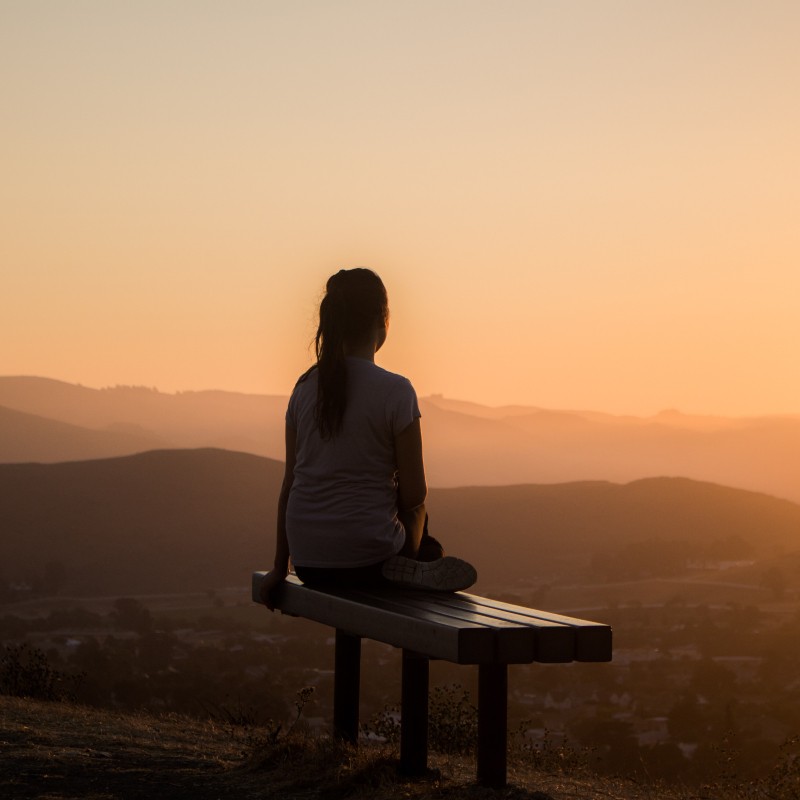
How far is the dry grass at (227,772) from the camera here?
533cm

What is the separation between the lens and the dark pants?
5652mm

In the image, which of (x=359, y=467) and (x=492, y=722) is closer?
(x=492, y=722)

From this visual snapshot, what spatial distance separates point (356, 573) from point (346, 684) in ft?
3.11

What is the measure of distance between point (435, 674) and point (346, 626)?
41.0 metres

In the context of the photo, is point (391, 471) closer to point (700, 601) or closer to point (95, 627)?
point (95, 627)

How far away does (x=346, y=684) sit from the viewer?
6.31 m

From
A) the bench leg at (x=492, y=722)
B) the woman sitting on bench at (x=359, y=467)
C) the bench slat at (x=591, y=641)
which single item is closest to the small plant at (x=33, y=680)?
the woman sitting on bench at (x=359, y=467)

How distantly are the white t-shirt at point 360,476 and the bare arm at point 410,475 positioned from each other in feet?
0.13

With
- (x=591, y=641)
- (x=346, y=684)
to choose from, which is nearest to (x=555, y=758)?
(x=346, y=684)

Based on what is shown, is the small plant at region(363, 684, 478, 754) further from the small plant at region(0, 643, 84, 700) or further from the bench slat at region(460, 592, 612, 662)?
the bench slat at region(460, 592, 612, 662)

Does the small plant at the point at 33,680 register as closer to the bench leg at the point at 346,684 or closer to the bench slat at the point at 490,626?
the bench leg at the point at 346,684

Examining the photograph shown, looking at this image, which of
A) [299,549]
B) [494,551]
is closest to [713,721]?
[299,549]

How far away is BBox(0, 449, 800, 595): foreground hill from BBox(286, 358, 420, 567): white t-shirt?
97960 mm

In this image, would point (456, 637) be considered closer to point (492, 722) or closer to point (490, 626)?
point (490, 626)
